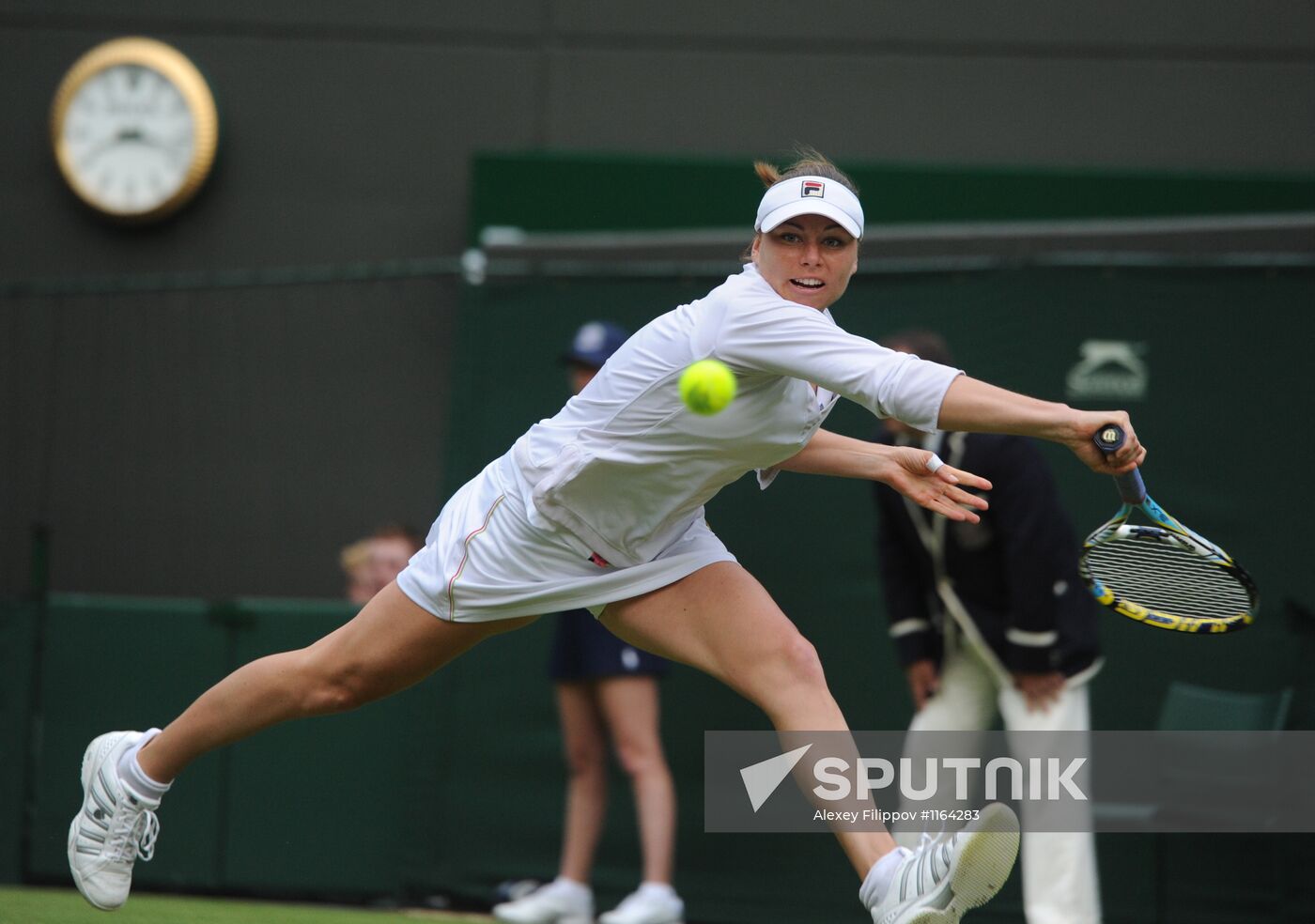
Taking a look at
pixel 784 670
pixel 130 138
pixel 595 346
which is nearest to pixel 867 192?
pixel 595 346

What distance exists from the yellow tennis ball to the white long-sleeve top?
145mm

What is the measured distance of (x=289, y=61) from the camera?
30.9ft

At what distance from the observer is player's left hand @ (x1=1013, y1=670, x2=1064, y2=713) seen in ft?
17.7

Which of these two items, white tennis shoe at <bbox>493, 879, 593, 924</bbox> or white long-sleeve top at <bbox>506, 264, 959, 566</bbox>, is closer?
white long-sleeve top at <bbox>506, 264, 959, 566</bbox>

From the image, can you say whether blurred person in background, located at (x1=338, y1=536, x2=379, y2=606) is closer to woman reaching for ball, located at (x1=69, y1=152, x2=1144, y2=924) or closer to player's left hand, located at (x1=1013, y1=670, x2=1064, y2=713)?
woman reaching for ball, located at (x1=69, y1=152, x2=1144, y2=924)

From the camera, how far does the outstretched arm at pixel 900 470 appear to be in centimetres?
343

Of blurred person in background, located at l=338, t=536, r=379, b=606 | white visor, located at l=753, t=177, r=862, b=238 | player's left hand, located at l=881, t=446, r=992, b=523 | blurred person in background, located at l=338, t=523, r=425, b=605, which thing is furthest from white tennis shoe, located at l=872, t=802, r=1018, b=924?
blurred person in background, located at l=338, t=536, r=379, b=606

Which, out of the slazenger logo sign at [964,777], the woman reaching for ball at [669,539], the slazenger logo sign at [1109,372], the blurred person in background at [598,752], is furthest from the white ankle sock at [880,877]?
the slazenger logo sign at [1109,372]

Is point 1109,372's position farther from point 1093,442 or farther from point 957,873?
point 957,873

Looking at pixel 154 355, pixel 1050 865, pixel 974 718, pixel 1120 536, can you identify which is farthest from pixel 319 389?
pixel 1120 536

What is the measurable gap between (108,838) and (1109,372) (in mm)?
3923

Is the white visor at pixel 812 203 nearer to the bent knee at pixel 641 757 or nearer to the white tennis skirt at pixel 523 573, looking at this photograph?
the white tennis skirt at pixel 523 573

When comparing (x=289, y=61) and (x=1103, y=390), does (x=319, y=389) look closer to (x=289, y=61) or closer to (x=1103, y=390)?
(x=289, y=61)

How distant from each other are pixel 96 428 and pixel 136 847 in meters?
3.56
